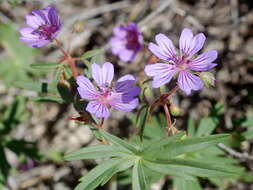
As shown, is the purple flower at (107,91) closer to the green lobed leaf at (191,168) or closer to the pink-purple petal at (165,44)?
the pink-purple petal at (165,44)

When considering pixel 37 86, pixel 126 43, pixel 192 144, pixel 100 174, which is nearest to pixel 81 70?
pixel 126 43

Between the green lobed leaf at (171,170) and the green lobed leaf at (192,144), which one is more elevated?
the green lobed leaf at (192,144)

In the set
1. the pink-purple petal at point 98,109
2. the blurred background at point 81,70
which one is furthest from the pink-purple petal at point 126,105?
the blurred background at point 81,70

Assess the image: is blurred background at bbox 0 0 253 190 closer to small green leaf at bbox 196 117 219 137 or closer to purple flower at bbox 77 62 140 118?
small green leaf at bbox 196 117 219 137

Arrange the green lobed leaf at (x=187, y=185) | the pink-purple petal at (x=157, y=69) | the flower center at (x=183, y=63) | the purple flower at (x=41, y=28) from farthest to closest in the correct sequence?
the green lobed leaf at (x=187, y=185), the purple flower at (x=41, y=28), the flower center at (x=183, y=63), the pink-purple petal at (x=157, y=69)

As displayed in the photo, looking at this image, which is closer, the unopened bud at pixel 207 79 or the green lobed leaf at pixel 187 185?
the unopened bud at pixel 207 79
